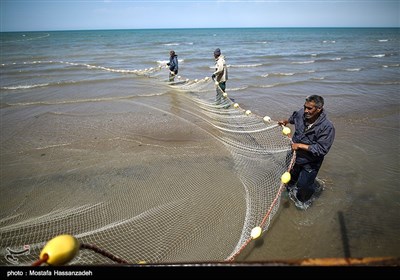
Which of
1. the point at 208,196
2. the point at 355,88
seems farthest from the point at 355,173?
the point at 355,88

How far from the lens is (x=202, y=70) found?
15258mm

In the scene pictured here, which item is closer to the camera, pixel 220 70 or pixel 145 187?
pixel 145 187

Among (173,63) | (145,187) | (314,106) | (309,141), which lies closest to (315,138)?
(309,141)

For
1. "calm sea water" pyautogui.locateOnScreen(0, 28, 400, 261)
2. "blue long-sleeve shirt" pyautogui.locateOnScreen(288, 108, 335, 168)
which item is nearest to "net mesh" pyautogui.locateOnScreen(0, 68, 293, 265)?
"calm sea water" pyautogui.locateOnScreen(0, 28, 400, 261)

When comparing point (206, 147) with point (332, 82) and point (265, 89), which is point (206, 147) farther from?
point (332, 82)

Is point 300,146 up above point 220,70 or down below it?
below

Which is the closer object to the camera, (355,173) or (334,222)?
(334,222)

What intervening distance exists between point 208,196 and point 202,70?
1266cm

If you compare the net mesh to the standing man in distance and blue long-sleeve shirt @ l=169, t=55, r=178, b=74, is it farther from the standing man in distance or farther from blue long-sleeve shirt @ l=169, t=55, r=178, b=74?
blue long-sleeve shirt @ l=169, t=55, r=178, b=74

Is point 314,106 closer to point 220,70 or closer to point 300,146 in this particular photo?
point 300,146

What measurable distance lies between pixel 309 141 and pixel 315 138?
0.10m

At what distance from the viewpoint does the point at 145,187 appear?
4043 mm

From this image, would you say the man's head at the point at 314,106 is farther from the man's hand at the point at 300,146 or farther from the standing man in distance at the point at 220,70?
the standing man in distance at the point at 220,70

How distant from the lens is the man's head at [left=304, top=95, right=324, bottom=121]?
276 centimetres
